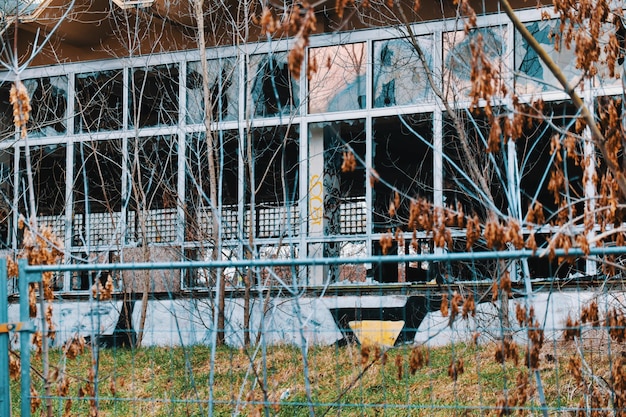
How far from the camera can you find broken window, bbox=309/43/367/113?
11.9 meters

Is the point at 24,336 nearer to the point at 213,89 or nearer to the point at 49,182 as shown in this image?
the point at 213,89

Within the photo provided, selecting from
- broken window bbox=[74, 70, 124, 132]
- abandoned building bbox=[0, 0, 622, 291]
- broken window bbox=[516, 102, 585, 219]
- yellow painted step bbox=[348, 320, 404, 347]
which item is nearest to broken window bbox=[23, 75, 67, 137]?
abandoned building bbox=[0, 0, 622, 291]

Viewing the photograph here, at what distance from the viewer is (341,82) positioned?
12.1 metres

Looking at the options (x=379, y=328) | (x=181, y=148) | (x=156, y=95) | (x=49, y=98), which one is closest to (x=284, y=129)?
(x=181, y=148)

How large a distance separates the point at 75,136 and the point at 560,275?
749cm

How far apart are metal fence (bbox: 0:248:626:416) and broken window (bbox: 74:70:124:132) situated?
94.8 inches

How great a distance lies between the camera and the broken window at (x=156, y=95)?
12648 millimetres

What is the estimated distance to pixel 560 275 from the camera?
36.3ft

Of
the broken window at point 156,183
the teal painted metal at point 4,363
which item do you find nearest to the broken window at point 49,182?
the broken window at point 156,183

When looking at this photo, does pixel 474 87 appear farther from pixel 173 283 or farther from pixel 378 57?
pixel 173 283

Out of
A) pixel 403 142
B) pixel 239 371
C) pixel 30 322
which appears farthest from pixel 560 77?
pixel 403 142

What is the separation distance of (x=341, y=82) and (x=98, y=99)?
405 cm

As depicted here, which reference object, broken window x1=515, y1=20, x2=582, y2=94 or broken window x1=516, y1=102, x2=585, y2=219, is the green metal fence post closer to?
broken window x1=516, y1=102, x2=585, y2=219

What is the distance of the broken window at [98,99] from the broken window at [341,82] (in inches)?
125
